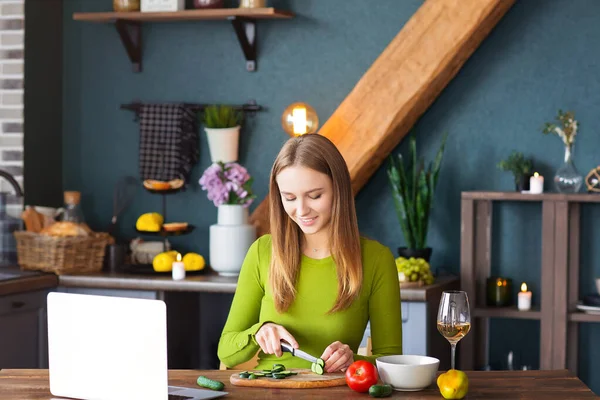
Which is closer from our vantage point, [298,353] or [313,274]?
[298,353]

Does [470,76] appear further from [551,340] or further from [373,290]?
[373,290]

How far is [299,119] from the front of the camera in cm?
462

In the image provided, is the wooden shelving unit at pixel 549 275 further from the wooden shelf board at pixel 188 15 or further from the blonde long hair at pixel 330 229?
the blonde long hair at pixel 330 229

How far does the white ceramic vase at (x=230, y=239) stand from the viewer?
455 cm

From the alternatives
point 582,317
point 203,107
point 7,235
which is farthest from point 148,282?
point 582,317

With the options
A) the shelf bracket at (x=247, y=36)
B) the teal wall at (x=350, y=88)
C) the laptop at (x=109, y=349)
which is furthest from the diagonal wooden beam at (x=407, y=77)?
the laptop at (x=109, y=349)

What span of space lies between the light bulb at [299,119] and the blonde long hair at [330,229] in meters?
1.73

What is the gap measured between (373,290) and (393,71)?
6.03ft

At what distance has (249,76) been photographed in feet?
16.4

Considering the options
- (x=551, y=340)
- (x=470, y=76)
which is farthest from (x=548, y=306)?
(x=470, y=76)

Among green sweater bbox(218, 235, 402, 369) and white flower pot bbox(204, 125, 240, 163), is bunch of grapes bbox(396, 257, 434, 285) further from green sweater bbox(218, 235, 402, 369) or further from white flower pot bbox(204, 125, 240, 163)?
green sweater bbox(218, 235, 402, 369)

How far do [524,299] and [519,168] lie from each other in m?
0.60

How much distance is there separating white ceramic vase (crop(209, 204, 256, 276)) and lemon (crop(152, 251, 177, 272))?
0.21 metres

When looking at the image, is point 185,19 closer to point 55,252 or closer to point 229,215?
point 229,215
